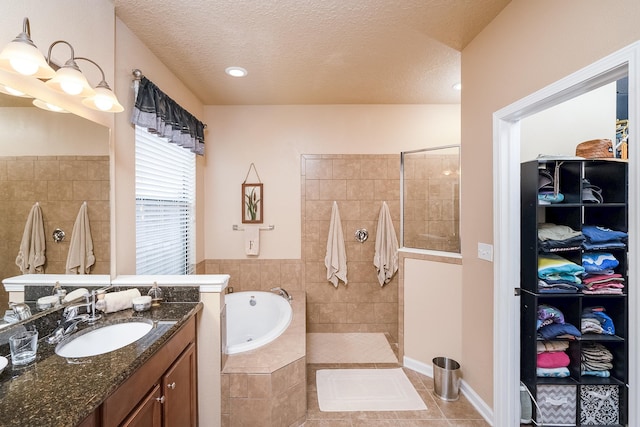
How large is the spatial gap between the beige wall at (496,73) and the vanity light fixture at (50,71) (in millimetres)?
2174

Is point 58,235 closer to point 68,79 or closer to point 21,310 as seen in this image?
point 21,310

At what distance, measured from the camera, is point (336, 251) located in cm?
323

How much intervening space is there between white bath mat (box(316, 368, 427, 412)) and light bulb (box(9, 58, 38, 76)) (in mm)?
2479

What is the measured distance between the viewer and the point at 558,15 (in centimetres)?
136

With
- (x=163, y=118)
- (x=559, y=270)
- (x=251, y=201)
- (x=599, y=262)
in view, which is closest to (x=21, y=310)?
(x=163, y=118)

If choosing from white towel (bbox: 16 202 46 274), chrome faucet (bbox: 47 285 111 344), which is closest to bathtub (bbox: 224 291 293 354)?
chrome faucet (bbox: 47 285 111 344)

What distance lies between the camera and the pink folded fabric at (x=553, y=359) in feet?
6.21

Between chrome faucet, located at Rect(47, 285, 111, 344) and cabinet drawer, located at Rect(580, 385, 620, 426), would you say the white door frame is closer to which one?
cabinet drawer, located at Rect(580, 385, 620, 426)

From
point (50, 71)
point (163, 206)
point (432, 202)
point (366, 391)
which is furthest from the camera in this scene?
point (432, 202)

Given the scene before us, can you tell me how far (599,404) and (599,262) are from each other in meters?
0.94

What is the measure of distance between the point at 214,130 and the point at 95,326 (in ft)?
8.08

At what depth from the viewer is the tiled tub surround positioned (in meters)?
1.75

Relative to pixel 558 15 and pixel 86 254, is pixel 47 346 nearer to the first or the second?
pixel 86 254

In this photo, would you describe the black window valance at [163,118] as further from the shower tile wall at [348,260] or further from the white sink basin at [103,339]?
the white sink basin at [103,339]
